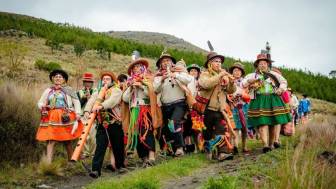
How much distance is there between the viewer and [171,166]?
855cm

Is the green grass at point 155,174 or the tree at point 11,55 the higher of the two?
the tree at point 11,55

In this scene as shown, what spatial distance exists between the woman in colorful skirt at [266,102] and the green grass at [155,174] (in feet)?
4.23

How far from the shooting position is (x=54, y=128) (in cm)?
995

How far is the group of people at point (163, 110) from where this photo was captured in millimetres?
9398

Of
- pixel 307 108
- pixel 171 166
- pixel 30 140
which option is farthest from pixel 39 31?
pixel 171 166

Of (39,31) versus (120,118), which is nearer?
(120,118)

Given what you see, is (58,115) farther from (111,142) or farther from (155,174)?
(155,174)

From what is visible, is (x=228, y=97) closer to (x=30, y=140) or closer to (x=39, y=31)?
(x=30, y=140)

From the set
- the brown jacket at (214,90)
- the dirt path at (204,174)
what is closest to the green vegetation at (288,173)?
the dirt path at (204,174)

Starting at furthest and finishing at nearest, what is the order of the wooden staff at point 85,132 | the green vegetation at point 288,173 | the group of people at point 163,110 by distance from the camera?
the group of people at point 163,110 → the wooden staff at point 85,132 → the green vegetation at point 288,173

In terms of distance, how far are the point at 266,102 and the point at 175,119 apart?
1.79 metres

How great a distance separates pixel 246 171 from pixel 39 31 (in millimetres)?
34943

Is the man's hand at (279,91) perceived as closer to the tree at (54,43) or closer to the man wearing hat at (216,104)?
the man wearing hat at (216,104)

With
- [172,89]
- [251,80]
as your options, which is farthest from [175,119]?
[251,80]
